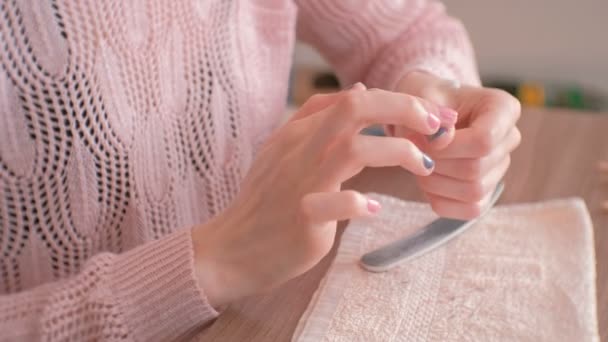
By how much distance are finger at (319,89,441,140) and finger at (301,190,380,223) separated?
4 centimetres

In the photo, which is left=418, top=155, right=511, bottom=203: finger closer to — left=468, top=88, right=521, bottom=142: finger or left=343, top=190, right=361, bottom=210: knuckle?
left=468, top=88, right=521, bottom=142: finger

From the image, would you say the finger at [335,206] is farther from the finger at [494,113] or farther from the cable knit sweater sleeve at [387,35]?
the cable knit sweater sleeve at [387,35]

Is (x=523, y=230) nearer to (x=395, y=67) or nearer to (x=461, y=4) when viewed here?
(x=395, y=67)

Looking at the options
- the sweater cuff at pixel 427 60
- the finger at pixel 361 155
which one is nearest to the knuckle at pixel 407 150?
the finger at pixel 361 155

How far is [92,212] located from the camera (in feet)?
1.71

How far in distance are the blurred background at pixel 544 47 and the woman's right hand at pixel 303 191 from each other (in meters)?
0.97

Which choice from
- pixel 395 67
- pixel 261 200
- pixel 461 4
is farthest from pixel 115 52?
pixel 461 4

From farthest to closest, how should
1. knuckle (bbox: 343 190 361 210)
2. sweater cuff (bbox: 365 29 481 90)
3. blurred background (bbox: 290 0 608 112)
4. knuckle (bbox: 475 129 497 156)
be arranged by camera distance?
blurred background (bbox: 290 0 608 112), sweater cuff (bbox: 365 29 481 90), knuckle (bbox: 475 129 497 156), knuckle (bbox: 343 190 361 210)

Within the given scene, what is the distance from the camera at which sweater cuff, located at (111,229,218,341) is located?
1.37ft

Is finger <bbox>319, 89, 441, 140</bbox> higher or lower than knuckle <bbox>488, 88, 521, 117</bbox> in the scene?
higher

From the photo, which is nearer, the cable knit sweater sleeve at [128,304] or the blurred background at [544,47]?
the cable knit sweater sleeve at [128,304]

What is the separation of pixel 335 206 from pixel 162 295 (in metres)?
0.15

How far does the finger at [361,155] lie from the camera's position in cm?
36

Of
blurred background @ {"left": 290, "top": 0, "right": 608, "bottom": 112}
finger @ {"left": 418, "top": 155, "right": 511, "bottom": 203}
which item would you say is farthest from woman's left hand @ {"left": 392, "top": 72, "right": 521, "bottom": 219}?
blurred background @ {"left": 290, "top": 0, "right": 608, "bottom": 112}
